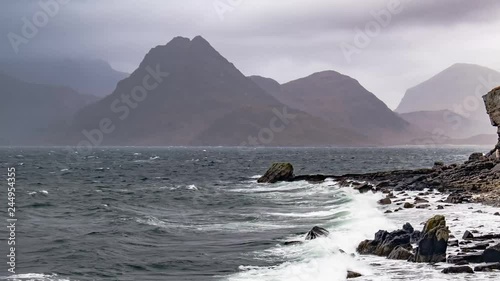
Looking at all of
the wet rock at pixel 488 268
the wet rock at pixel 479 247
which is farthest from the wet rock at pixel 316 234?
the wet rock at pixel 488 268

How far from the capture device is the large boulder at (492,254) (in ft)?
65.9

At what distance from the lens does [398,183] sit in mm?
57000

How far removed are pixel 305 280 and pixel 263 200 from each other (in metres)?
29.7

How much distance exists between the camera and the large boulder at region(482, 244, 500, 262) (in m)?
20.1

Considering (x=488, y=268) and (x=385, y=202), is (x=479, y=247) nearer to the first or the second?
(x=488, y=268)

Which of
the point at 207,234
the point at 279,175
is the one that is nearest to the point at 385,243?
the point at 207,234

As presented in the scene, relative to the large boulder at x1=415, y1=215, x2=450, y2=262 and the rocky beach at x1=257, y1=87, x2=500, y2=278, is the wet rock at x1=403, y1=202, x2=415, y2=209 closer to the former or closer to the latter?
the rocky beach at x1=257, y1=87, x2=500, y2=278

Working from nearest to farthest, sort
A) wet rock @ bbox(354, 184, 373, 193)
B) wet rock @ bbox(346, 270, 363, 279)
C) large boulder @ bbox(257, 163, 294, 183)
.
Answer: wet rock @ bbox(346, 270, 363, 279) → wet rock @ bbox(354, 184, 373, 193) → large boulder @ bbox(257, 163, 294, 183)

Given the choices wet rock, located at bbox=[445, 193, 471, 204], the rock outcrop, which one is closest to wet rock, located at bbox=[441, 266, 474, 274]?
the rock outcrop

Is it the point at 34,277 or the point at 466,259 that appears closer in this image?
the point at 466,259

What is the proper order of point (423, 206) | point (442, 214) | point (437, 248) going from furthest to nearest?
point (423, 206) → point (442, 214) → point (437, 248)

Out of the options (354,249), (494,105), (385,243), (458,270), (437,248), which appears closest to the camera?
(458,270)

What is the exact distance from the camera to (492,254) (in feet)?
66.3

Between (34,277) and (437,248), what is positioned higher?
(437,248)
